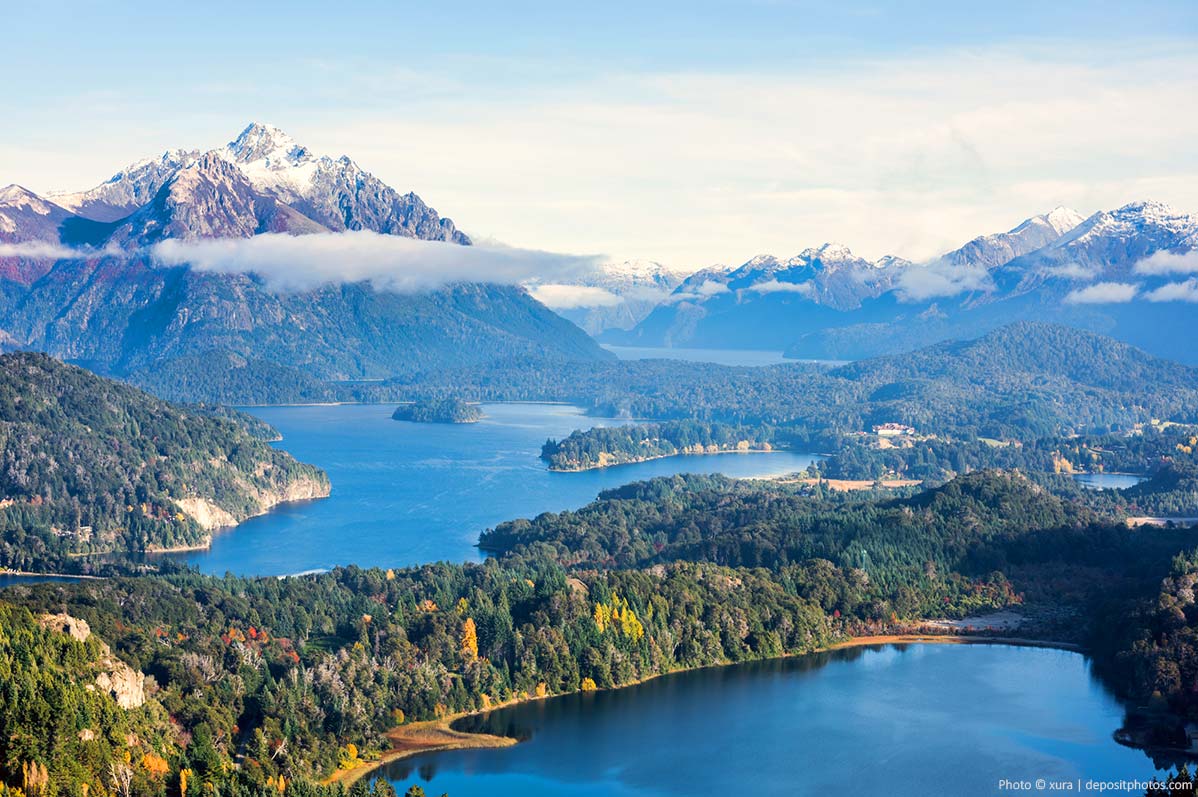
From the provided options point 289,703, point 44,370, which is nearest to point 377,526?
point 44,370

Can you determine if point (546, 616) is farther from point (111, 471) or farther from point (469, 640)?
point (111, 471)

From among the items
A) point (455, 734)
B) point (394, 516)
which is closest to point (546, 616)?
point (455, 734)

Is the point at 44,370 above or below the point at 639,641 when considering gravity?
above

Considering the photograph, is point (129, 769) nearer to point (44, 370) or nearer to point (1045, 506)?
point (1045, 506)

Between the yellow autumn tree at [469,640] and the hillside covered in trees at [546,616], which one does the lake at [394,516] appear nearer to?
the hillside covered in trees at [546,616]

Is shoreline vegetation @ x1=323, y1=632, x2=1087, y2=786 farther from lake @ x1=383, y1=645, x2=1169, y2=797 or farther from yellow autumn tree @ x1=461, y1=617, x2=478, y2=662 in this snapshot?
yellow autumn tree @ x1=461, y1=617, x2=478, y2=662

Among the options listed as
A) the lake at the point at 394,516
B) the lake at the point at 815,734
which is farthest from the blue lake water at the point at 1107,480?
the lake at the point at 815,734

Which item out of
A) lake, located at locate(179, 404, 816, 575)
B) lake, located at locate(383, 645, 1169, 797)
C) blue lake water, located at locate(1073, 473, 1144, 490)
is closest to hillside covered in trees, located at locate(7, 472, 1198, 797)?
lake, located at locate(383, 645, 1169, 797)
